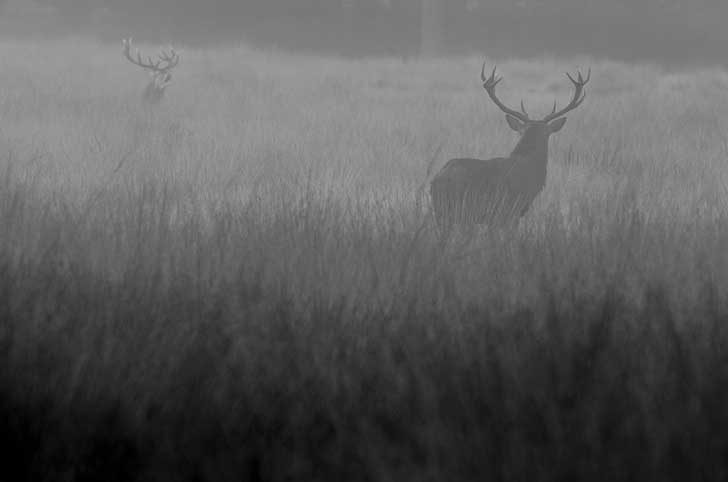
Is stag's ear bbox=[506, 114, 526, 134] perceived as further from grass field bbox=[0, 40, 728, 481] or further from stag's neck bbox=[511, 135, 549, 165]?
grass field bbox=[0, 40, 728, 481]

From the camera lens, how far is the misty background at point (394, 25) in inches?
917

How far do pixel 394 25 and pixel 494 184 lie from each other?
769 inches

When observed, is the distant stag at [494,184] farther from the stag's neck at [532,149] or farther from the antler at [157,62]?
the antler at [157,62]

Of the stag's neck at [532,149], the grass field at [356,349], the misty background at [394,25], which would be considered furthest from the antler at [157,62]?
the misty background at [394,25]

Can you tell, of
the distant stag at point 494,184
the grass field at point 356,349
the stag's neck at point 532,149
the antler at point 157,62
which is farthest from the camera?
the antler at point 157,62

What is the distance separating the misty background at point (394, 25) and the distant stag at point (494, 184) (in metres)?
18.1

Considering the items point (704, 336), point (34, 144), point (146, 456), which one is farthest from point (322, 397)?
point (34, 144)

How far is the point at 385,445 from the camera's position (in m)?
1.79

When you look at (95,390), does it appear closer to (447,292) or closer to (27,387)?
(27,387)

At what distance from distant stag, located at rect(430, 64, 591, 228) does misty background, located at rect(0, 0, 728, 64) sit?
18.1m

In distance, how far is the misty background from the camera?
23297 millimetres

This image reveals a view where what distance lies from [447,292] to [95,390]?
1050 mm

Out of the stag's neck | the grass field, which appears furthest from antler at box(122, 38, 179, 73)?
the grass field

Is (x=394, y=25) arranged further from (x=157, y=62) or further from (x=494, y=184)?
(x=494, y=184)
